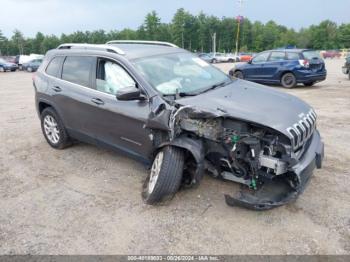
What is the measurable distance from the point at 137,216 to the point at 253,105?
176 cm

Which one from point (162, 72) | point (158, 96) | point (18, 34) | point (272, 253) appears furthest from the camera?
point (18, 34)

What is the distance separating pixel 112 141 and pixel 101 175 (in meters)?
0.56

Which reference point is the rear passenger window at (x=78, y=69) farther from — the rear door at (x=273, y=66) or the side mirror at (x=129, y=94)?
the rear door at (x=273, y=66)

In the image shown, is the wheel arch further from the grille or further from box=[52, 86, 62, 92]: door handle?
the grille

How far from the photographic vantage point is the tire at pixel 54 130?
525 centimetres

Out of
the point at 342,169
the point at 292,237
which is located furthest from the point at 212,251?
the point at 342,169

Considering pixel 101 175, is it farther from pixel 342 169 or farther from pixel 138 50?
pixel 342 169

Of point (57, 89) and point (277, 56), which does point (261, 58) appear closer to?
point (277, 56)

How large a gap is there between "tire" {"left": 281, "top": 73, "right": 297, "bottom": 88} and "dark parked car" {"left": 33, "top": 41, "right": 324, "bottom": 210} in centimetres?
814

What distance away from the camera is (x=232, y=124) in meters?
3.29

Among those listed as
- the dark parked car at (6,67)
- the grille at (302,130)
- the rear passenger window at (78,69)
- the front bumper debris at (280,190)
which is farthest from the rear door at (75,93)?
the dark parked car at (6,67)

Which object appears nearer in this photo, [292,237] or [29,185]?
[292,237]

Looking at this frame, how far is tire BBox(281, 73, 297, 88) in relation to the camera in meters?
12.0

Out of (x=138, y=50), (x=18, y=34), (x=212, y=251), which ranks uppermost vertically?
(x=18, y=34)
